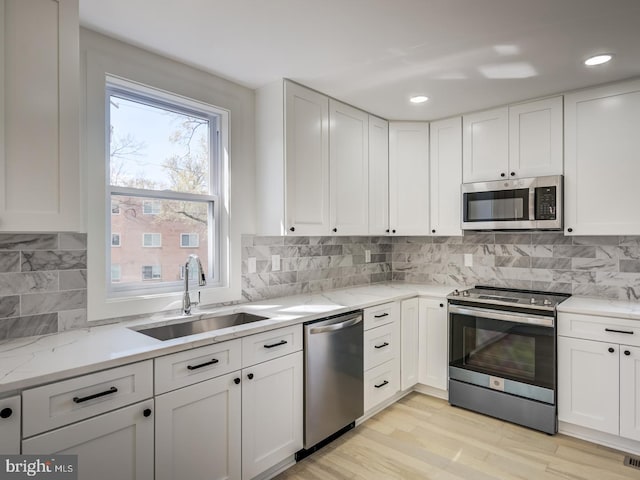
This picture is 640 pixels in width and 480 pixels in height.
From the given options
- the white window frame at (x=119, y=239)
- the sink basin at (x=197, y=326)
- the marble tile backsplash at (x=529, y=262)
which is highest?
the white window frame at (x=119, y=239)

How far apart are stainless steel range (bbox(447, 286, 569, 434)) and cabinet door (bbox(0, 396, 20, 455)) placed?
2.72m

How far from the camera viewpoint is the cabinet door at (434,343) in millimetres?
3145

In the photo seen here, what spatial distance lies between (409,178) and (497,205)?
82cm

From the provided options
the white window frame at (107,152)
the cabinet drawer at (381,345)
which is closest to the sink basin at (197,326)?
the white window frame at (107,152)

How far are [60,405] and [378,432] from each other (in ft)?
6.65

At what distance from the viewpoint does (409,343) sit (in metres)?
3.21

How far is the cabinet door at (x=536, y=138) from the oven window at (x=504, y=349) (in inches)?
47.1

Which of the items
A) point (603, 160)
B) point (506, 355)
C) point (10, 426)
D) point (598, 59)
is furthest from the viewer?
point (506, 355)

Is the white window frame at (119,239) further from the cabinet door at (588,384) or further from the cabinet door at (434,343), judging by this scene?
the cabinet door at (588,384)

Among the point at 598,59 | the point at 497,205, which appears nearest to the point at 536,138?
the point at 497,205

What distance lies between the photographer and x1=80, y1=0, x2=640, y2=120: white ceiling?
5.85 feet

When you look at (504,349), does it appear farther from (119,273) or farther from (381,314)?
(119,273)

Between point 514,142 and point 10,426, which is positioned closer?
point 10,426

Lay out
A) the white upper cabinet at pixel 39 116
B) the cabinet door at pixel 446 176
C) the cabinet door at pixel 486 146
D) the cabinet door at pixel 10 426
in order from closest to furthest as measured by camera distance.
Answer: the cabinet door at pixel 10 426 → the white upper cabinet at pixel 39 116 → the cabinet door at pixel 486 146 → the cabinet door at pixel 446 176
